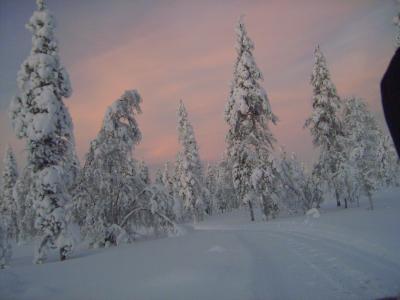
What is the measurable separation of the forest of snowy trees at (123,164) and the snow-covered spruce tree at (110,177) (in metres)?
0.07

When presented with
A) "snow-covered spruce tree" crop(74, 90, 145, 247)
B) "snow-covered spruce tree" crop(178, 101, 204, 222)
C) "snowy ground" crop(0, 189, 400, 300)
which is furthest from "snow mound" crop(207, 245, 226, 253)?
"snow-covered spruce tree" crop(178, 101, 204, 222)

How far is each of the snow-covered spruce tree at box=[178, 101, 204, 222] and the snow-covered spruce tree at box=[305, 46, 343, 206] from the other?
24.6 metres

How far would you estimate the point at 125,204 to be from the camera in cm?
2234

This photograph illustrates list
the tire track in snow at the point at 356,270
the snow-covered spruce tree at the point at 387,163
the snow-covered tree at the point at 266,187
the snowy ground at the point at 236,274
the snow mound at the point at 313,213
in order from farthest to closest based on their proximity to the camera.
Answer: the snow-covered spruce tree at the point at 387,163, the snow-covered tree at the point at 266,187, the snow mound at the point at 313,213, the snowy ground at the point at 236,274, the tire track in snow at the point at 356,270

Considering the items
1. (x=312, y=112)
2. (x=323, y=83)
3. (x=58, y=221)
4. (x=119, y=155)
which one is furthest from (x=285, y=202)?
(x=58, y=221)

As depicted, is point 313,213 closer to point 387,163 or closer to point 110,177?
point 110,177

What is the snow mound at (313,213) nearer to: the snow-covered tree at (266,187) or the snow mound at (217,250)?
the snow-covered tree at (266,187)

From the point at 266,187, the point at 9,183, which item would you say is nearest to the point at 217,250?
the point at 266,187

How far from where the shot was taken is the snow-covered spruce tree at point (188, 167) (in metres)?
53.9

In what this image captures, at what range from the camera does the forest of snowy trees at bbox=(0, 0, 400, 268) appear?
56.7 ft

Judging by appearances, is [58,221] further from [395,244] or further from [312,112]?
[312,112]

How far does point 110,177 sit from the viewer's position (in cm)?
2141

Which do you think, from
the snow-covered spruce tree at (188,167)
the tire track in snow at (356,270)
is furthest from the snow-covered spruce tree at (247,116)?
the snow-covered spruce tree at (188,167)

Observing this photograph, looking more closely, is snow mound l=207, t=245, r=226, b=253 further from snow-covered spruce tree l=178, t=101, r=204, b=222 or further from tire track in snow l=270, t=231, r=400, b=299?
snow-covered spruce tree l=178, t=101, r=204, b=222
